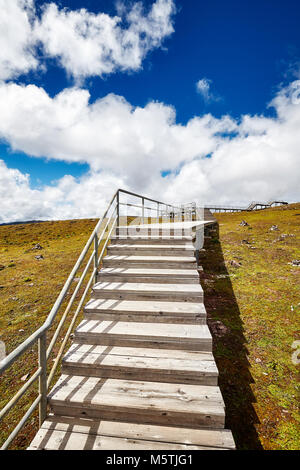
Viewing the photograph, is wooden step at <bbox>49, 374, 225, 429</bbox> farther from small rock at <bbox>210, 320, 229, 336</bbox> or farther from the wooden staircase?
small rock at <bbox>210, 320, 229, 336</bbox>

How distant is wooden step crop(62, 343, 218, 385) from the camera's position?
3.04m

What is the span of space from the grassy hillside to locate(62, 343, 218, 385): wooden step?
95 centimetres

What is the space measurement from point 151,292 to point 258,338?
2909 millimetres

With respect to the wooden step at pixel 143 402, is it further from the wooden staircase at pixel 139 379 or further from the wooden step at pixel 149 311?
the wooden step at pixel 149 311

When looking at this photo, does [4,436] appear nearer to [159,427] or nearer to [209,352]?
[159,427]

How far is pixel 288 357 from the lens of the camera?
420 cm

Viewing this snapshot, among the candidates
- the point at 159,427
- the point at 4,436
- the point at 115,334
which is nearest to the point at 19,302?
the point at 4,436

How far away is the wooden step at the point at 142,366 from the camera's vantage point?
3.04m

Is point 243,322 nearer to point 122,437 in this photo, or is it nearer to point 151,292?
point 151,292

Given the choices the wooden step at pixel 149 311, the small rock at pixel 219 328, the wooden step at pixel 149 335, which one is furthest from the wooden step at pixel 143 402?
the small rock at pixel 219 328

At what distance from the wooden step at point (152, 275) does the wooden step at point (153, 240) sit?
49.3 inches

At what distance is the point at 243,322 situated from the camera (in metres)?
5.33

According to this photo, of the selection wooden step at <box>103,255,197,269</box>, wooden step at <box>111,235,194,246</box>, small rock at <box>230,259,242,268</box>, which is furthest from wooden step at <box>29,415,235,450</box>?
small rock at <box>230,259,242,268</box>

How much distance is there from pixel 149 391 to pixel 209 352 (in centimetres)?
120
